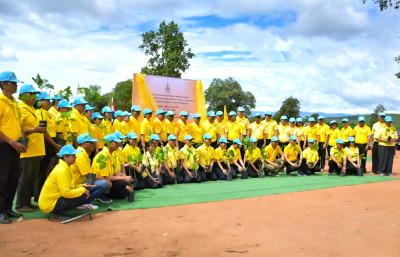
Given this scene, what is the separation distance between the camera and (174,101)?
1127 cm

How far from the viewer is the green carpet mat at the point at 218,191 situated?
5.87 metres

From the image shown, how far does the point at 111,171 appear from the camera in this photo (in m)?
6.09

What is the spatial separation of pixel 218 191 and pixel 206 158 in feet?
6.75

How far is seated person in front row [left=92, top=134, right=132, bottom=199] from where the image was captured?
5.80 metres

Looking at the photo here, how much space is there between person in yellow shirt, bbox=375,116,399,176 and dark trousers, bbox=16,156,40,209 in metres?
9.02

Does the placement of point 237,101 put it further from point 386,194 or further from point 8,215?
point 8,215

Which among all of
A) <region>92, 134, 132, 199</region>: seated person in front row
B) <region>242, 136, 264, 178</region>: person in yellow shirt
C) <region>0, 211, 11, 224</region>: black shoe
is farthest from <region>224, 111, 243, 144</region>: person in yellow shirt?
<region>0, 211, 11, 224</region>: black shoe

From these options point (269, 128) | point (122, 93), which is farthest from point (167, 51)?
point (122, 93)

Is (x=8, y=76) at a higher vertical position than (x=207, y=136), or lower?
higher

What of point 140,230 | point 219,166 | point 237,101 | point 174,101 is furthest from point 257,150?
point 237,101

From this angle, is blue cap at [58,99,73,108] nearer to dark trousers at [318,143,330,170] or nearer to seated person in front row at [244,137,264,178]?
seated person in front row at [244,137,264,178]

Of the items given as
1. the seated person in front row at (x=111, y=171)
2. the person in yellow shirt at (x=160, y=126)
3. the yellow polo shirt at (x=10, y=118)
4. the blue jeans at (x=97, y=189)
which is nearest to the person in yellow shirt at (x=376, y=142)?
the person in yellow shirt at (x=160, y=126)

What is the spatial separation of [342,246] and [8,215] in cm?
423

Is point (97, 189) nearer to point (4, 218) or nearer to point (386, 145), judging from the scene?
point (4, 218)
